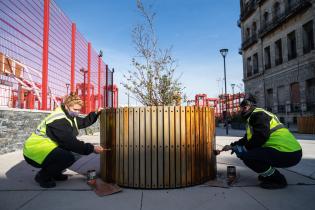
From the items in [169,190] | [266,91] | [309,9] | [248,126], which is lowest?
[169,190]

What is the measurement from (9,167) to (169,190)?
318 cm

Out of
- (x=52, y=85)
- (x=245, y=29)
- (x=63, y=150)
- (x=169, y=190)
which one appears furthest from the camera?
(x=245, y=29)

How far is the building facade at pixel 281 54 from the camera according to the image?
65.8ft

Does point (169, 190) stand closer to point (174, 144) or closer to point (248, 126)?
point (174, 144)

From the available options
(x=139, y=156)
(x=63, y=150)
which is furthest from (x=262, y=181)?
(x=63, y=150)

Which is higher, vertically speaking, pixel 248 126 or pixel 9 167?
pixel 248 126

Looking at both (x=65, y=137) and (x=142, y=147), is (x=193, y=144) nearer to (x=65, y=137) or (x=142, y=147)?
(x=142, y=147)

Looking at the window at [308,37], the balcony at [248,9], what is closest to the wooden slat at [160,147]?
the window at [308,37]

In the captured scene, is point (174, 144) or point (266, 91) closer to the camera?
point (174, 144)

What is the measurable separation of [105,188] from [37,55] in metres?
4.94

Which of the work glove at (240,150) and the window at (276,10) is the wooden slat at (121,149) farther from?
the window at (276,10)

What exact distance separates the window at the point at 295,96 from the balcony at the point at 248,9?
35.1 feet

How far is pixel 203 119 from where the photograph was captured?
366 cm

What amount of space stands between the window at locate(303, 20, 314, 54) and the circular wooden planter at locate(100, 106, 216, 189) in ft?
67.2
